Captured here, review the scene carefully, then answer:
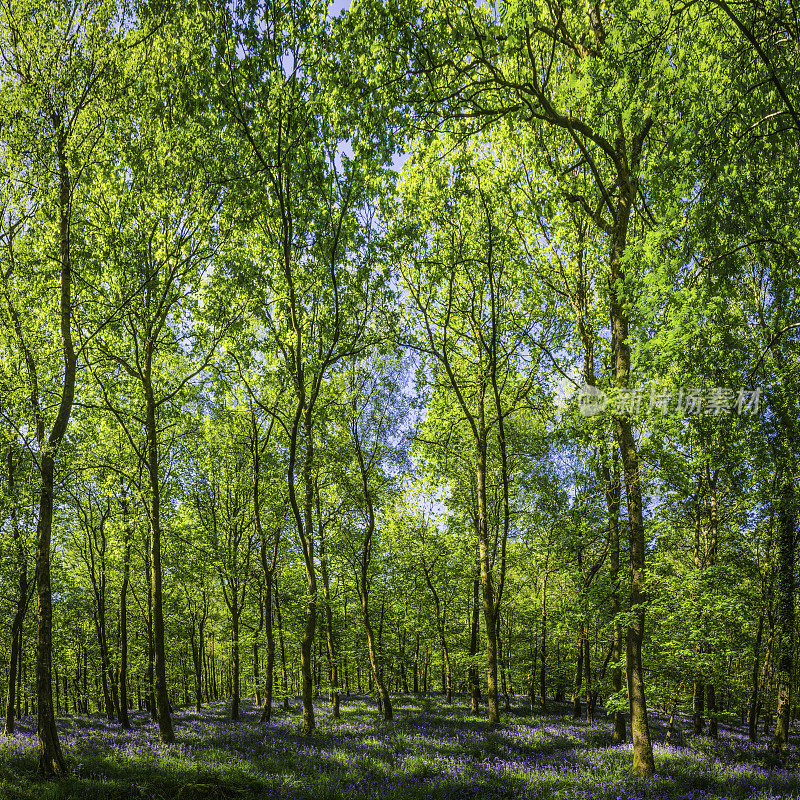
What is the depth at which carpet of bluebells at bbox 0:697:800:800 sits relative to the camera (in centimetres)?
826

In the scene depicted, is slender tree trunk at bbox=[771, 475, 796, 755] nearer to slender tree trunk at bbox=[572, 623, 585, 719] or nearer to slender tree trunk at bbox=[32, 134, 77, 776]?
slender tree trunk at bbox=[572, 623, 585, 719]

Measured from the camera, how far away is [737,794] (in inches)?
336

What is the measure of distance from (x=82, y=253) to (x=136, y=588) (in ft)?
89.4

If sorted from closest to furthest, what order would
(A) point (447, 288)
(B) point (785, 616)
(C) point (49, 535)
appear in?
(C) point (49, 535), (B) point (785, 616), (A) point (447, 288)

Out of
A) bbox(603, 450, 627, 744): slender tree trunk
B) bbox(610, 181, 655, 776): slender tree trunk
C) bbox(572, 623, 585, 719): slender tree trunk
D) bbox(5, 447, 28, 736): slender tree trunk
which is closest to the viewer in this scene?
bbox(610, 181, 655, 776): slender tree trunk

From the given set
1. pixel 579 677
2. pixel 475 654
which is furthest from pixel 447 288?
pixel 579 677

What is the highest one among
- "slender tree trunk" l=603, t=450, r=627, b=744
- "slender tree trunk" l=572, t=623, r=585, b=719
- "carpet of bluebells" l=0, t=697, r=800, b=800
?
"slender tree trunk" l=603, t=450, r=627, b=744

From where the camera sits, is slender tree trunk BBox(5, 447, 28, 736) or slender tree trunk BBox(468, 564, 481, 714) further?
slender tree trunk BBox(468, 564, 481, 714)

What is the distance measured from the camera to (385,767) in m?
9.84

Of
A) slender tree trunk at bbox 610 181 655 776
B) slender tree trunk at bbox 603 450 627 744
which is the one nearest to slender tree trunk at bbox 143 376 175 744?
slender tree trunk at bbox 610 181 655 776

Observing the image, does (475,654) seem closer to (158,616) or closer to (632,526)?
(632,526)

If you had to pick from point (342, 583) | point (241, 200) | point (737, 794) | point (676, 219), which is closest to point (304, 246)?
point (241, 200)

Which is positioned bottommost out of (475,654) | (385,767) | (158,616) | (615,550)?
(475,654)

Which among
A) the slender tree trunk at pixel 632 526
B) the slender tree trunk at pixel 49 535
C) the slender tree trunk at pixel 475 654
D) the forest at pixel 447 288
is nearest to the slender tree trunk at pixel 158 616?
the forest at pixel 447 288
